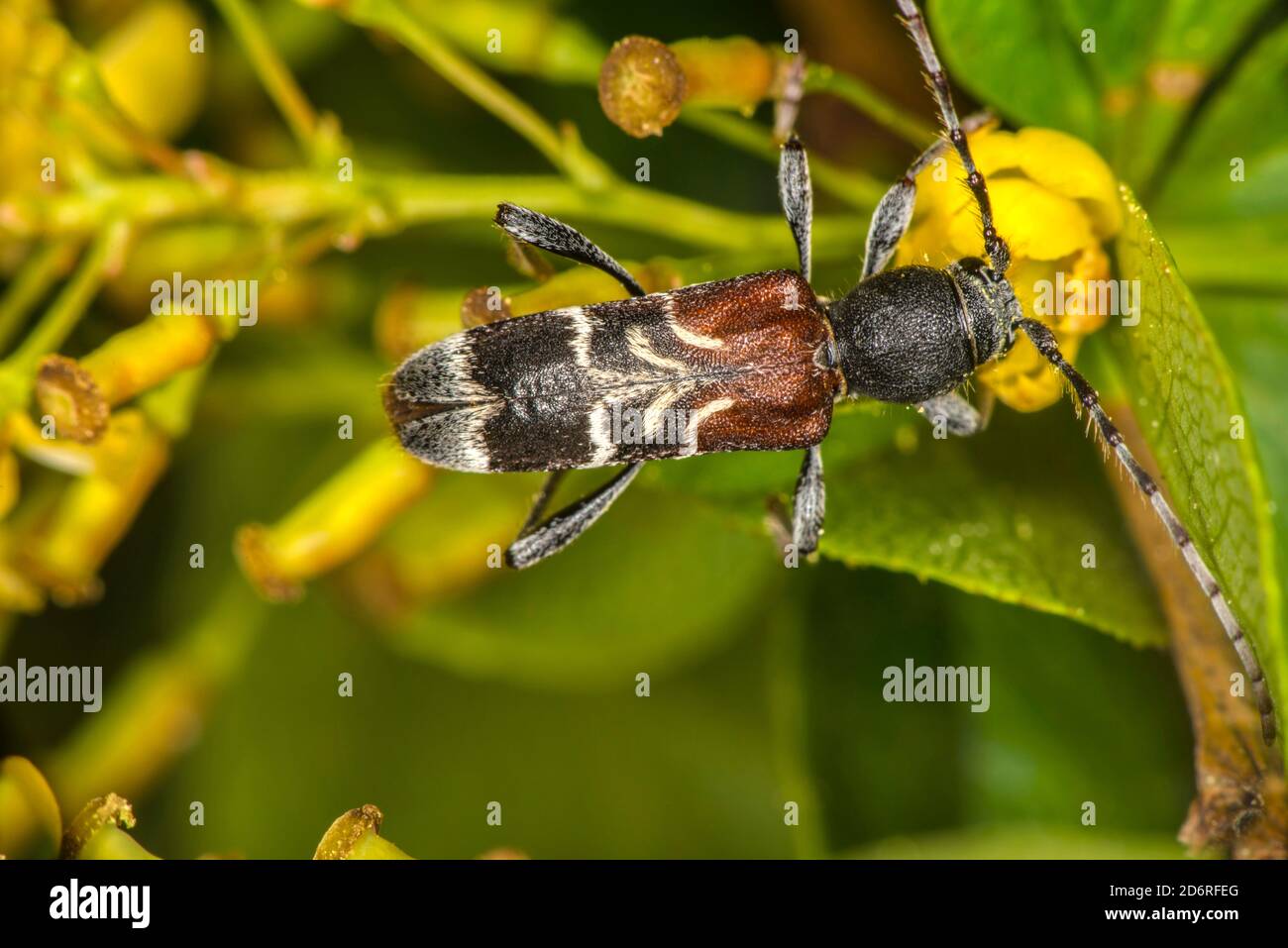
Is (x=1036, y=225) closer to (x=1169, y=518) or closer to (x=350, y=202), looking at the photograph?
(x=1169, y=518)

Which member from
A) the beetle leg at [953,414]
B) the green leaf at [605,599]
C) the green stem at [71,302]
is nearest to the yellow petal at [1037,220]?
the beetle leg at [953,414]

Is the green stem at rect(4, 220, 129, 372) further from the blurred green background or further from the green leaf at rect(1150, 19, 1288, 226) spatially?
the green leaf at rect(1150, 19, 1288, 226)

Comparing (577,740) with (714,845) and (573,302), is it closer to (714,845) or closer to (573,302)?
(714,845)

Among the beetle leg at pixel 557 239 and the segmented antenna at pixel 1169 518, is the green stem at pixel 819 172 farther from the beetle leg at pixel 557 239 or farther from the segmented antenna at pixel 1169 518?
the segmented antenna at pixel 1169 518

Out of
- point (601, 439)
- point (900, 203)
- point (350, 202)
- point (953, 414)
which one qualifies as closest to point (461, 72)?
point (350, 202)

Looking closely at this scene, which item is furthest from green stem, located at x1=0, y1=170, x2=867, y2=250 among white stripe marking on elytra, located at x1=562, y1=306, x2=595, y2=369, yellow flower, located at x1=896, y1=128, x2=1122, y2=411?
yellow flower, located at x1=896, y1=128, x2=1122, y2=411
